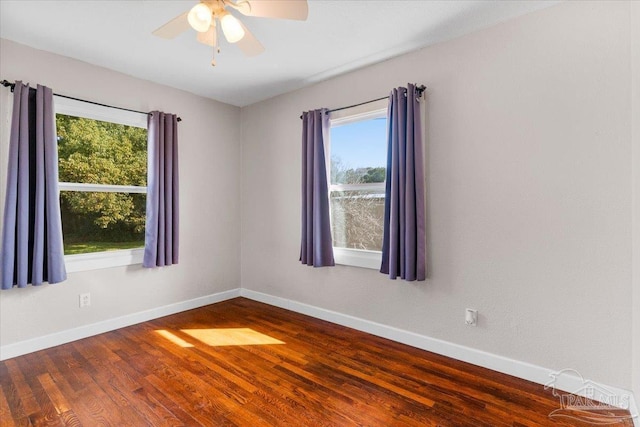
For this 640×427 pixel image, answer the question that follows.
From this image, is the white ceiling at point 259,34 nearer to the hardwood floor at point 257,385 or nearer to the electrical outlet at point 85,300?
the electrical outlet at point 85,300

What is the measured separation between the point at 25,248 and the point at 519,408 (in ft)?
12.2

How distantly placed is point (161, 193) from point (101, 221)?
2.05 feet

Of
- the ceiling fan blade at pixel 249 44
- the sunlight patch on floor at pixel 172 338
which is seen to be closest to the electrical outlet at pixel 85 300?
the sunlight patch on floor at pixel 172 338

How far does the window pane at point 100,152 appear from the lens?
304 centimetres

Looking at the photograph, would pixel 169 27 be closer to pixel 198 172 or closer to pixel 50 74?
pixel 50 74

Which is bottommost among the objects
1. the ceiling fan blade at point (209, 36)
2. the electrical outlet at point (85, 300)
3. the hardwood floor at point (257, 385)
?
the hardwood floor at point (257, 385)

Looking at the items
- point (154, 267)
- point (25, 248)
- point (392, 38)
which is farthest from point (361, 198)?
point (25, 248)

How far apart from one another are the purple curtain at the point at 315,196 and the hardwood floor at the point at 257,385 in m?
0.80

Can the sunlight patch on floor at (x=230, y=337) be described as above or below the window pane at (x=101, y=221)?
below

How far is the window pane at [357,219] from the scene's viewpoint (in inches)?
125

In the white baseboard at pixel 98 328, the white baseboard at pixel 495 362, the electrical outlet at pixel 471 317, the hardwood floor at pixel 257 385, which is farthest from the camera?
the white baseboard at pixel 98 328

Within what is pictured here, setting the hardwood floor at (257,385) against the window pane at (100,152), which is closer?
the hardwood floor at (257,385)

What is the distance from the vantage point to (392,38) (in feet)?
8.72

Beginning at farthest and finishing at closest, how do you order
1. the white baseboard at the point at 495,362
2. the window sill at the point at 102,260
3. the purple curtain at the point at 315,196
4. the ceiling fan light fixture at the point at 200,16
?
the purple curtain at the point at 315,196 → the window sill at the point at 102,260 → the white baseboard at the point at 495,362 → the ceiling fan light fixture at the point at 200,16
